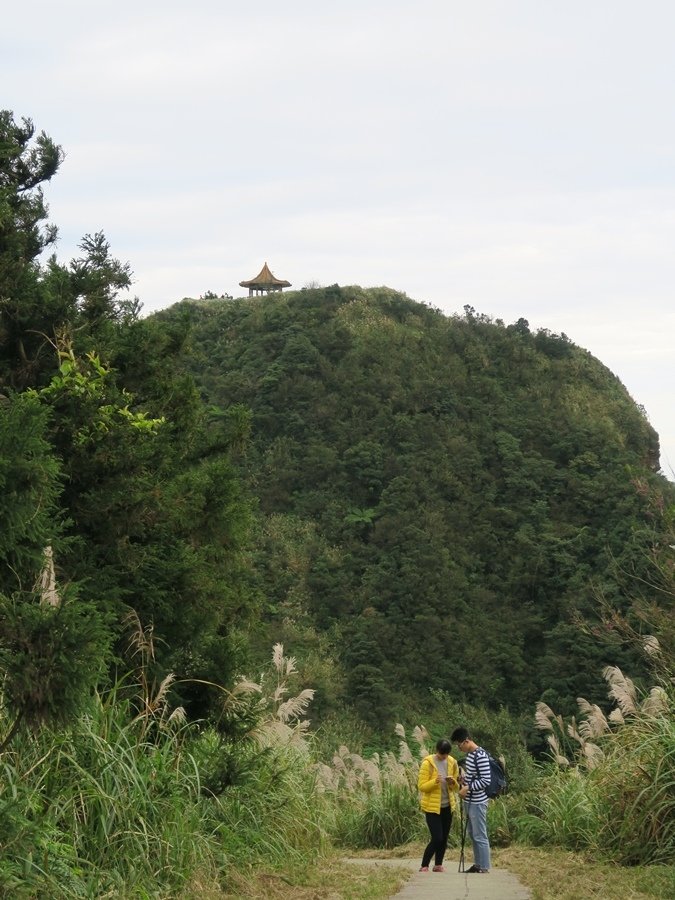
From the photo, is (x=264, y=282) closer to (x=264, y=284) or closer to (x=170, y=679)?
(x=264, y=284)

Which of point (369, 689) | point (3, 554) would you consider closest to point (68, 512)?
point (3, 554)

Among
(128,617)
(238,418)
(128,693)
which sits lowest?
(128,693)

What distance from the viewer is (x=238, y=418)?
12.5 m

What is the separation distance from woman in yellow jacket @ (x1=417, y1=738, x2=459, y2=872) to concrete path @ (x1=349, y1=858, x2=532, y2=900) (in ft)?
0.65

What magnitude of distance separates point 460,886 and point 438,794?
62.9 inches

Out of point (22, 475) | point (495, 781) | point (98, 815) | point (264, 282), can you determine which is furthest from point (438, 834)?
point (264, 282)

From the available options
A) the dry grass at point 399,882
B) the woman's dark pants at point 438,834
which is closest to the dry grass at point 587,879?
the dry grass at point 399,882

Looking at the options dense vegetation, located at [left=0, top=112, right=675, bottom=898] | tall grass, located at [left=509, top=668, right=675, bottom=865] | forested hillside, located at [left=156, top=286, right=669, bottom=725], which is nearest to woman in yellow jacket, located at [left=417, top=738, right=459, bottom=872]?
dense vegetation, located at [left=0, top=112, right=675, bottom=898]

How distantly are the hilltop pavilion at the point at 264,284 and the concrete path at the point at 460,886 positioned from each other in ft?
203

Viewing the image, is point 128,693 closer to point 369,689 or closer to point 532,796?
point 532,796

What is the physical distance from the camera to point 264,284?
69.5m

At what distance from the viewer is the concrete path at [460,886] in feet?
23.0

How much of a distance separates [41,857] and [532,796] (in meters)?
6.69

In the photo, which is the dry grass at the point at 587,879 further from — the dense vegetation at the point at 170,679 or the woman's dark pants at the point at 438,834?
the woman's dark pants at the point at 438,834
